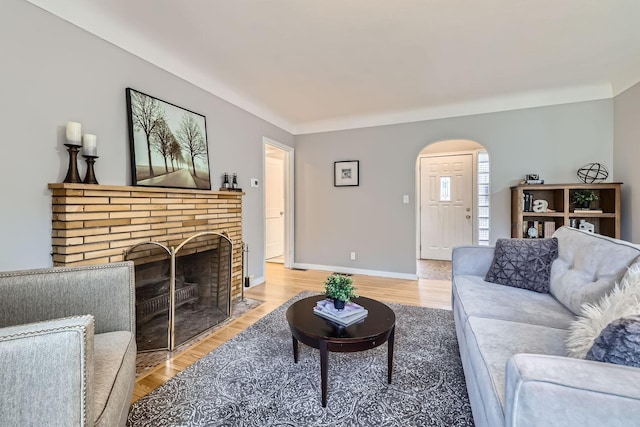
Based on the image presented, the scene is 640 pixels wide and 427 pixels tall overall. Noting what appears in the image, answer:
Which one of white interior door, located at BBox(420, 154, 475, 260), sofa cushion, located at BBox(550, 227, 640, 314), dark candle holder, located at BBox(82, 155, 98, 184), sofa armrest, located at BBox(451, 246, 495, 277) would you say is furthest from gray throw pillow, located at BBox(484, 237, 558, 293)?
white interior door, located at BBox(420, 154, 475, 260)

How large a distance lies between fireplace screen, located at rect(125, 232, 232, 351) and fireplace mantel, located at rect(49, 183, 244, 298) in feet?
0.49

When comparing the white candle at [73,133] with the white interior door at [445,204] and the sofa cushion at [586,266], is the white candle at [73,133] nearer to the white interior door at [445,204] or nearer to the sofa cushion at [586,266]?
the sofa cushion at [586,266]

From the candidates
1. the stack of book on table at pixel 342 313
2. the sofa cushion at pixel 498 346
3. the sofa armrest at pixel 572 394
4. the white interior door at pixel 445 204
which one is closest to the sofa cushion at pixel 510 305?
the sofa cushion at pixel 498 346

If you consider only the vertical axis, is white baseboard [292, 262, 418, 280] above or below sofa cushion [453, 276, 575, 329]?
below

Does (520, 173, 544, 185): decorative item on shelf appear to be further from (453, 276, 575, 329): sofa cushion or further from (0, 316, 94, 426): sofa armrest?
(0, 316, 94, 426): sofa armrest

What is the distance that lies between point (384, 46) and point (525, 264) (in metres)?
2.01

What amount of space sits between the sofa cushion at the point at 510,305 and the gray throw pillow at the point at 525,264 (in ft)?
0.22

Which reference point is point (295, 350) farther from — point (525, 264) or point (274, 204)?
point (274, 204)

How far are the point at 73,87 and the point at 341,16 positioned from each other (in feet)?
6.12

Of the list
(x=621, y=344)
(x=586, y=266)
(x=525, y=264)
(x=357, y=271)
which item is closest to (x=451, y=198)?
(x=357, y=271)

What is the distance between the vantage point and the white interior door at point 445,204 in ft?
17.9

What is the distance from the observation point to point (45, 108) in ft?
6.01

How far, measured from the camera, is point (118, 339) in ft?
4.33

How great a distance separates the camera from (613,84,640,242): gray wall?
9.80ft
